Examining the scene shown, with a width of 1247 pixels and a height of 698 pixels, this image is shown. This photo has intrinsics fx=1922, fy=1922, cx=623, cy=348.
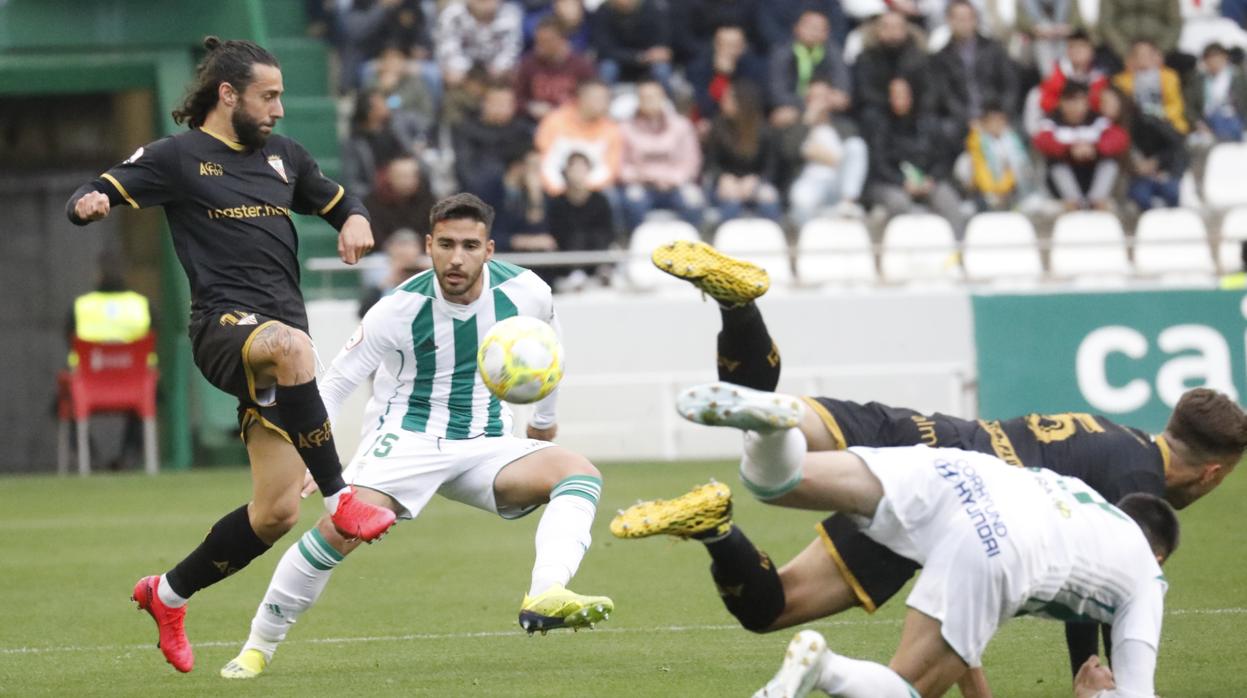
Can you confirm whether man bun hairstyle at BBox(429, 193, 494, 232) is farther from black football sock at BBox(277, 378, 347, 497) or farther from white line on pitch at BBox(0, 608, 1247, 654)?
white line on pitch at BBox(0, 608, 1247, 654)

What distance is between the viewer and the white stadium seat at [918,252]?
16.2 m

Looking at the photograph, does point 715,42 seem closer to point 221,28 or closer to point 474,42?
point 474,42

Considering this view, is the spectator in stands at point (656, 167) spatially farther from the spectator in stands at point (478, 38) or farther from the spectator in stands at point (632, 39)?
the spectator in stands at point (478, 38)

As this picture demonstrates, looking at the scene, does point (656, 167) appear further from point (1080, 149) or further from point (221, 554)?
point (221, 554)

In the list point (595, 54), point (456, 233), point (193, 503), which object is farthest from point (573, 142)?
point (456, 233)

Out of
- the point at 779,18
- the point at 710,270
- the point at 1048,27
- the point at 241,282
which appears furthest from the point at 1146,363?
the point at 710,270

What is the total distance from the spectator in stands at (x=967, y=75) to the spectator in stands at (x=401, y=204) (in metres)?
4.78

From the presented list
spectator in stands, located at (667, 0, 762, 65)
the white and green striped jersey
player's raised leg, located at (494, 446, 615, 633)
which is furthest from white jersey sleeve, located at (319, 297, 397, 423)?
spectator in stands, located at (667, 0, 762, 65)

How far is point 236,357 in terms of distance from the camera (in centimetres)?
666

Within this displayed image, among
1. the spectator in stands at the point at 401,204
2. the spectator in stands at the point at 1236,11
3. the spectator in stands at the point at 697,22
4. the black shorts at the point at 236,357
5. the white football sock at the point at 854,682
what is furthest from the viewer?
the spectator in stands at the point at 1236,11

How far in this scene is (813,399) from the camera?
6469mm

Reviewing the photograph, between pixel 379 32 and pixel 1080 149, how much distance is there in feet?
21.0

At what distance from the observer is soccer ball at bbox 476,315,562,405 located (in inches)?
252

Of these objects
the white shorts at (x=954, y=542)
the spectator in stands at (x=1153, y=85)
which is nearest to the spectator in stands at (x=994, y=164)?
the spectator in stands at (x=1153, y=85)
